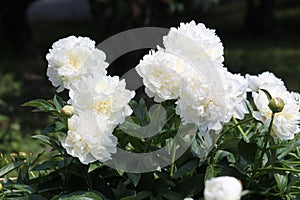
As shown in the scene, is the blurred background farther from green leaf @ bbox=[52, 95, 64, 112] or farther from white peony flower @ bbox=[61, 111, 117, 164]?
white peony flower @ bbox=[61, 111, 117, 164]

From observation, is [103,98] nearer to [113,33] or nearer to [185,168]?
[185,168]

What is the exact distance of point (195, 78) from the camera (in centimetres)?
145

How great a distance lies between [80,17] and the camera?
15.3 metres

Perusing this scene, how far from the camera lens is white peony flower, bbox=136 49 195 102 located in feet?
4.80

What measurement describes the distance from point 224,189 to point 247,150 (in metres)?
0.59

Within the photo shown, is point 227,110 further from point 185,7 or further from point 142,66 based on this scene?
point 185,7

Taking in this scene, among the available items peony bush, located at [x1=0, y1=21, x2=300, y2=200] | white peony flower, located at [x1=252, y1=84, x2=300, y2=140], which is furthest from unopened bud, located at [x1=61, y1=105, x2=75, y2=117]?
white peony flower, located at [x1=252, y1=84, x2=300, y2=140]

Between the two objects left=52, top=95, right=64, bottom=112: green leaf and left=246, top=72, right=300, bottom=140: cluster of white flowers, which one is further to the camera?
left=52, top=95, right=64, bottom=112: green leaf

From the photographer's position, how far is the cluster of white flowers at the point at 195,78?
1.43 m

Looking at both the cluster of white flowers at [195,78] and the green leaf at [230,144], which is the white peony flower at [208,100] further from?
the green leaf at [230,144]

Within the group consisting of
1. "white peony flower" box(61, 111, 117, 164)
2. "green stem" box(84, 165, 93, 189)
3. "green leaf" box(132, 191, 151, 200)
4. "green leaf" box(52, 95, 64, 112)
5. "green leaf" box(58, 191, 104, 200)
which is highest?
"green leaf" box(52, 95, 64, 112)

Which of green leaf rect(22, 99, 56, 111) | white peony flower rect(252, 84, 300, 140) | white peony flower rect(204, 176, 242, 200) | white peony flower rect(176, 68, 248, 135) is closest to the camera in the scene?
white peony flower rect(204, 176, 242, 200)

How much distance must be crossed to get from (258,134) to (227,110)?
0.25 meters

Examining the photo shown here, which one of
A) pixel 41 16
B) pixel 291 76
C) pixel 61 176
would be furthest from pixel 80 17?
pixel 61 176
